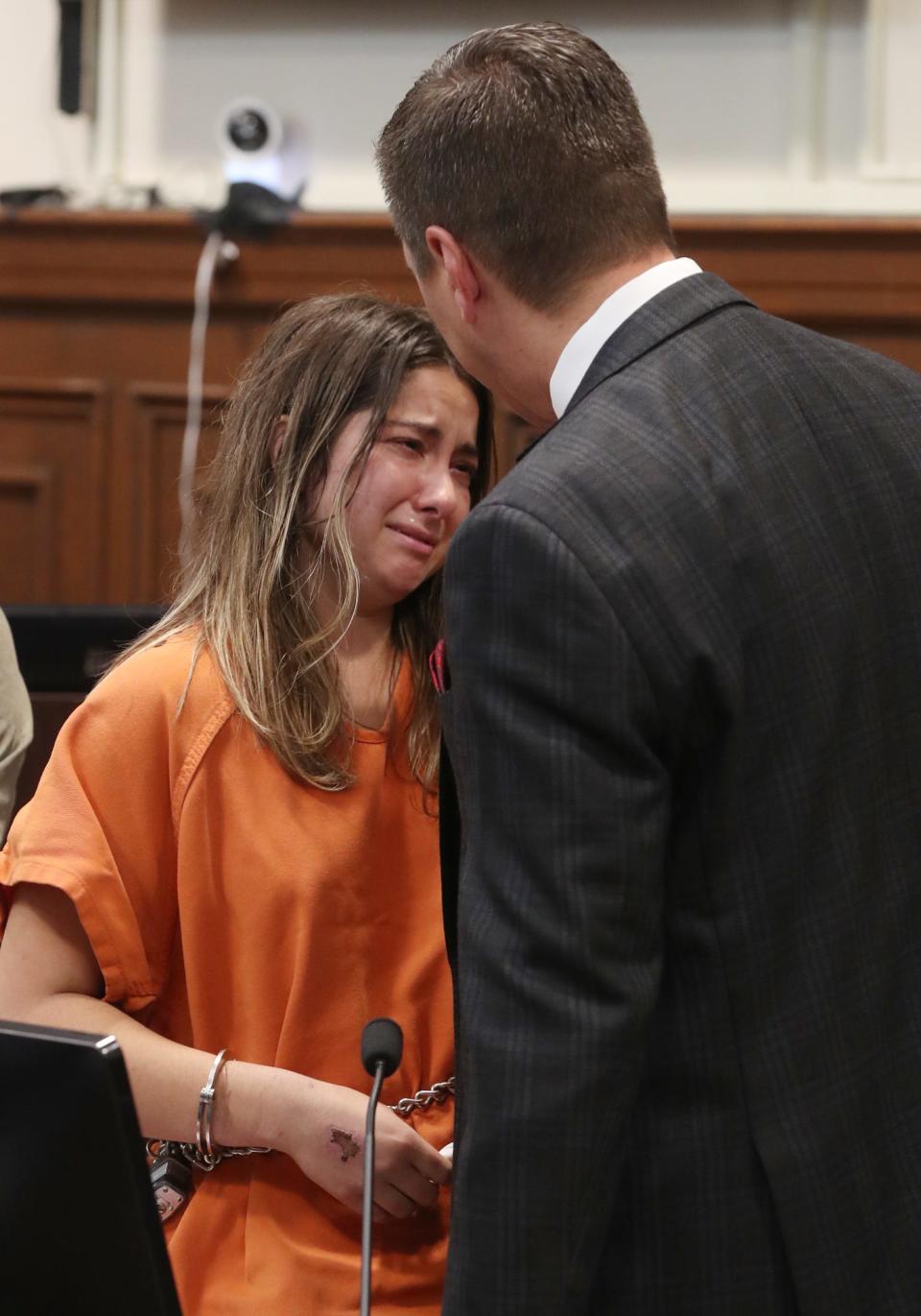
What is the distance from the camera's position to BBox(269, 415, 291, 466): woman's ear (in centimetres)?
148

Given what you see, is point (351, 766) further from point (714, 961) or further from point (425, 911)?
point (714, 961)

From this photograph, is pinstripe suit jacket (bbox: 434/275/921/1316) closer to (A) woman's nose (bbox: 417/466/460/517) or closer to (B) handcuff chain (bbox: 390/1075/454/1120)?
(B) handcuff chain (bbox: 390/1075/454/1120)

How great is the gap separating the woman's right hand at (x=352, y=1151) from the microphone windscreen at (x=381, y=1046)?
0.11 m

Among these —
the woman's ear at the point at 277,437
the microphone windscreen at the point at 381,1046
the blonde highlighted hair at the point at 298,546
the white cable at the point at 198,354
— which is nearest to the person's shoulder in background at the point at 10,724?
the blonde highlighted hair at the point at 298,546

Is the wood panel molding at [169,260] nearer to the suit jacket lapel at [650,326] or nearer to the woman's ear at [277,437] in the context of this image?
the woman's ear at [277,437]

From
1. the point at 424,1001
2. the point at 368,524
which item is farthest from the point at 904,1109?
the point at 368,524

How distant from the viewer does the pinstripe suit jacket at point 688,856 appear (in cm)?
92

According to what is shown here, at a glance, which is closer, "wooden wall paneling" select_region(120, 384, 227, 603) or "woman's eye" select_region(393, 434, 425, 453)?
"woman's eye" select_region(393, 434, 425, 453)

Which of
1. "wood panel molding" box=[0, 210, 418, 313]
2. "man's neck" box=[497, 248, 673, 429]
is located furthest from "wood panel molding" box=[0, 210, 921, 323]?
"man's neck" box=[497, 248, 673, 429]

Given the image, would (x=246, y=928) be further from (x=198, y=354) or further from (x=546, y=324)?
(x=198, y=354)

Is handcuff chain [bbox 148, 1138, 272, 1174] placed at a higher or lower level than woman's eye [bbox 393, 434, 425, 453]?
lower

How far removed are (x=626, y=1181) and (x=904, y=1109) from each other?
0.67 feet

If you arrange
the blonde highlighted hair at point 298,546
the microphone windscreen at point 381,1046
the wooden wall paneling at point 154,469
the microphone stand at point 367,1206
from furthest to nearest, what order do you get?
the wooden wall paneling at point 154,469, the blonde highlighted hair at point 298,546, the microphone windscreen at point 381,1046, the microphone stand at point 367,1206

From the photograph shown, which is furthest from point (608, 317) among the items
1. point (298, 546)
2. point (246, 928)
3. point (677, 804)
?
point (246, 928)
